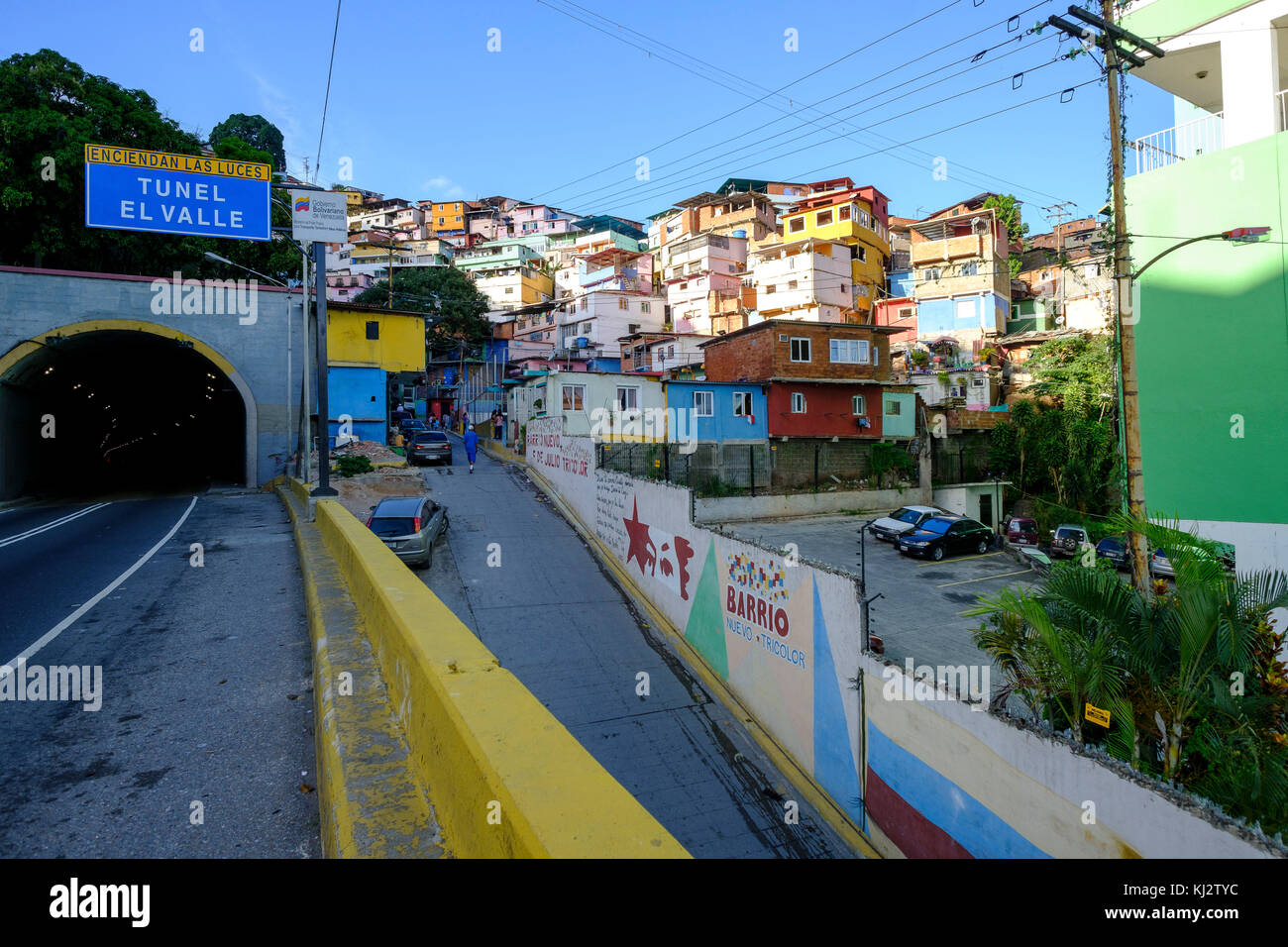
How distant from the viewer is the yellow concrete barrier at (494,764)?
2.21 meters

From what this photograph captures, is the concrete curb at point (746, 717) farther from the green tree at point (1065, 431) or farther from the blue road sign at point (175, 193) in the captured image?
the green tree at point (1065, 431)

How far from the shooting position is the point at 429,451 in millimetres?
30734

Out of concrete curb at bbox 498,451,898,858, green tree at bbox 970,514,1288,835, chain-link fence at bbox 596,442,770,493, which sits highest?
chain-link fence at bbox 596,442,770,493

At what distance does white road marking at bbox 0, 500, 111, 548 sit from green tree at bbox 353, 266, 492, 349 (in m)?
38.1

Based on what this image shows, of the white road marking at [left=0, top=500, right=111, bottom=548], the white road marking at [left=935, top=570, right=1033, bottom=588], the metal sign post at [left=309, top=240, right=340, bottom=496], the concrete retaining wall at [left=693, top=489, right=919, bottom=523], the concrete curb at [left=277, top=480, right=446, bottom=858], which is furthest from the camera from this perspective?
the concrete retaining wall at [left=693, top=489, right=919, bottom=523]

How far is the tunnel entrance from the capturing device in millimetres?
25062

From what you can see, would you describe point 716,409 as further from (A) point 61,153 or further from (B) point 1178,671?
(A) point 61,153

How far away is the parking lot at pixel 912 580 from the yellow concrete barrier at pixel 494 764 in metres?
12.1

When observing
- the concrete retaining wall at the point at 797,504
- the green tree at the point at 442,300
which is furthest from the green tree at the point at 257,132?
the concrete retaining wall at the point at 797,504

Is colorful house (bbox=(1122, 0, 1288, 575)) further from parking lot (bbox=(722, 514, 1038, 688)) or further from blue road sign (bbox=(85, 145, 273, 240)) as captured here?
blue road sign (bbox=(85, 145, 273, 240))

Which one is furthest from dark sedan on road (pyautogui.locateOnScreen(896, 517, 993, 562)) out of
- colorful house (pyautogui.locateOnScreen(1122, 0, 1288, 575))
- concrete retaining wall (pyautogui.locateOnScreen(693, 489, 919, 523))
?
colorful house (pyautogui.locateOnScreen(1122, 0, 1288, 575))

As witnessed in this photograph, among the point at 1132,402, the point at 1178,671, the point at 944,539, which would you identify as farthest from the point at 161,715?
the point at 944,539
